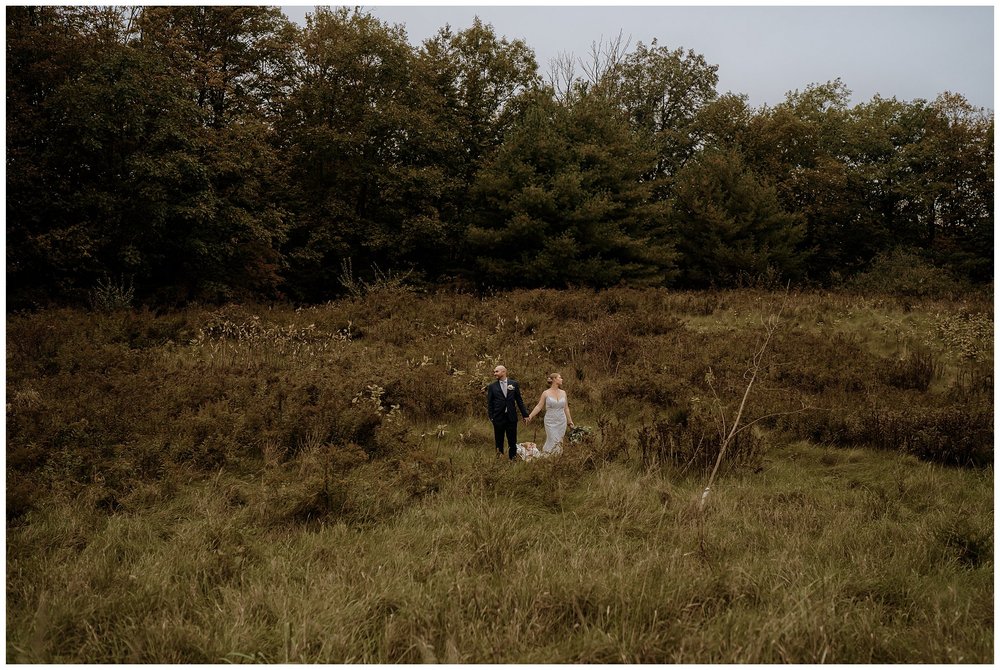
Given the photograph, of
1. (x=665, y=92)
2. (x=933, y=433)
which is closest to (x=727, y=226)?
(x=665, y=92)

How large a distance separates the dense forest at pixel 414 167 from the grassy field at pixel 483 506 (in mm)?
7746

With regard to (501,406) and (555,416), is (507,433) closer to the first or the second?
(501,406)

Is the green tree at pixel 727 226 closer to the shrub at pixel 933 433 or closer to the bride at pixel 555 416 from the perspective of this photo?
the shrub at pixel 933 433

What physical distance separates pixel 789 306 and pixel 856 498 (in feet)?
36.6

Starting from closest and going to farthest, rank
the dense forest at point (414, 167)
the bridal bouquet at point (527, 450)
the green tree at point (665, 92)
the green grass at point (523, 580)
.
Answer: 1. the green grass at point (523, 580)
2. the bridal bouquet at point (527, 450)
3. the dense forest at point (414, 167)
4. the green tree at point (665, 92)

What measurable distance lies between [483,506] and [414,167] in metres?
23.5

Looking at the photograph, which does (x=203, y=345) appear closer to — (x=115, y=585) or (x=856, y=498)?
(x=115, y=585)

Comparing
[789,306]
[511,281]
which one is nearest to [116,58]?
[511,281]

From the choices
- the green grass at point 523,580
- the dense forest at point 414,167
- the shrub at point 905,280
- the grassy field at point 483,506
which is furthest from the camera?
the shrub at point 905,280

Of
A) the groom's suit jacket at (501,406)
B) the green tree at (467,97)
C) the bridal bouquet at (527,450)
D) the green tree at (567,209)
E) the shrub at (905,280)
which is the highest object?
the green tree at (467,97)

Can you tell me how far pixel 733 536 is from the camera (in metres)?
4.99

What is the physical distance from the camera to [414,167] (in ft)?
88.4

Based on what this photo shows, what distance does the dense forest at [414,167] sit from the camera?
60.1ft

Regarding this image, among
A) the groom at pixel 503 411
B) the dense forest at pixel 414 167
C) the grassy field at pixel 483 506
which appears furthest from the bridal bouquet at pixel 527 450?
the dense forest at pixel 414 167
